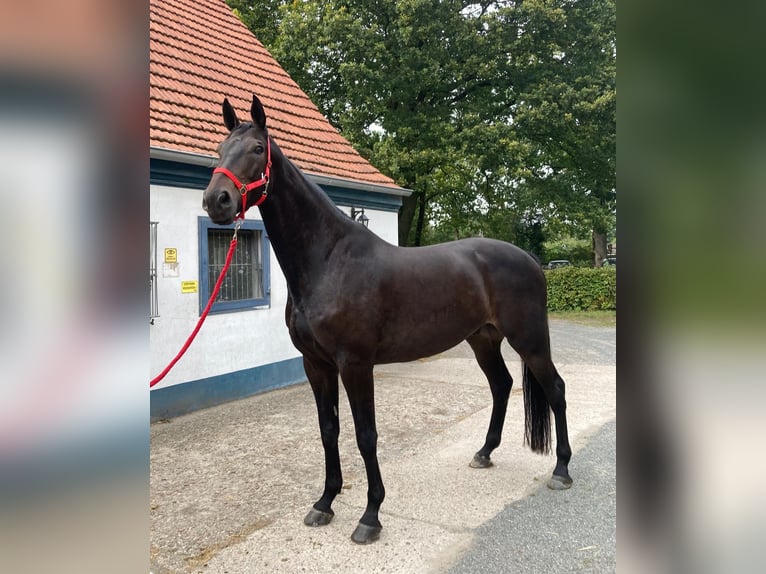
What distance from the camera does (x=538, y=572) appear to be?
249 cm

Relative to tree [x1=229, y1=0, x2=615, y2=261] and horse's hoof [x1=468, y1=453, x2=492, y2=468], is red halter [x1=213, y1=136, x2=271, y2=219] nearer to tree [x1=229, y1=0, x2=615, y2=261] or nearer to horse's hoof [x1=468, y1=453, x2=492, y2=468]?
horse's hoof [x1=468, y1=453, x2=492, y2=468]

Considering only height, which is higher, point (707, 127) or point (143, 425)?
point (707, 127)

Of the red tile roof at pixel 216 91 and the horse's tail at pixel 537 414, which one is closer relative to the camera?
the horse's tail at pixel 537 414

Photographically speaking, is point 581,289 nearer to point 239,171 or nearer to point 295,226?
point 295,226

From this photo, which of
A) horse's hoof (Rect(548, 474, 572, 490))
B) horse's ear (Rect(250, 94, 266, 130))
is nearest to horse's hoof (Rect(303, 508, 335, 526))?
horse's hoof (Rect(548, 474, 572, 490))

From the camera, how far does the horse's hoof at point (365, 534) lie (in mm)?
2811

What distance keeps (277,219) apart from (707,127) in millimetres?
2626

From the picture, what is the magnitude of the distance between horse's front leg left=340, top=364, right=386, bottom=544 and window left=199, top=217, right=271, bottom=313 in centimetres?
332

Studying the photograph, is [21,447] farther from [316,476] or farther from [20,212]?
[316,476]

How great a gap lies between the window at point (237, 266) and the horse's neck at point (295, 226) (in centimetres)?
309

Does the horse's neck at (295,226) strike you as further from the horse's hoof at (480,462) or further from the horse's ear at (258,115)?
the horse's hoof at (480,462)

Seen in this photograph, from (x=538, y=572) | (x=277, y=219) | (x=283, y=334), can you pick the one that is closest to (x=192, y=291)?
(x=283, y=334)

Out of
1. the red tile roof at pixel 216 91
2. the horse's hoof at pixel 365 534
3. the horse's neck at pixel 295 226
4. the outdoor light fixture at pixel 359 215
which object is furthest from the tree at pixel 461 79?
the horse's hoof at pixel 365 534

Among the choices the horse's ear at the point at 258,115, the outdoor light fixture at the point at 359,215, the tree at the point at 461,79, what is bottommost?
the horse's ear at the point at 258,115
